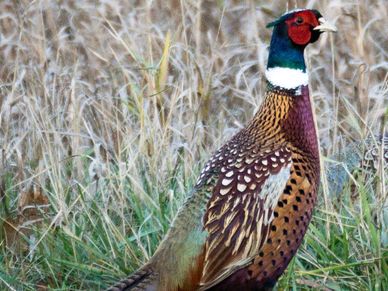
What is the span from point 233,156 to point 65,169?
1.26 m

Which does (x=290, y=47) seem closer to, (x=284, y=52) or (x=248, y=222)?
(x=284, y=52)

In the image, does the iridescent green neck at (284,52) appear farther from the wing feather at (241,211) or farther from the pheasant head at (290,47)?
the wing feather at (241,211)

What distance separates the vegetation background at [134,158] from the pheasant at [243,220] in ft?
0.83

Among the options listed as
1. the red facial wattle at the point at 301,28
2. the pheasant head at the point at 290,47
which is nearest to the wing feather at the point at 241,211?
the pheasant head at the point at 290,47

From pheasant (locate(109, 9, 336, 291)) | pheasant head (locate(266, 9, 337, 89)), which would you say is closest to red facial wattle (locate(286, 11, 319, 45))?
pheasant head (locate(266, 9, 337, 89))

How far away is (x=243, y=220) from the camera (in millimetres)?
3727

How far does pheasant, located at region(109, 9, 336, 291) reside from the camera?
3.69 meters

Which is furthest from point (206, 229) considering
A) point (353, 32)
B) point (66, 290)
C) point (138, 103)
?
point (353, 32)

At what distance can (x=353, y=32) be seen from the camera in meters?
6.16

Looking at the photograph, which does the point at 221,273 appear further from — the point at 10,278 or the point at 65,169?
the point at 65,169

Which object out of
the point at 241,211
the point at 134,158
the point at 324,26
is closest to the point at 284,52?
the point at 324,26

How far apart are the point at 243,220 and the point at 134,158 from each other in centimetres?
91

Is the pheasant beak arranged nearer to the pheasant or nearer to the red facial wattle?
the red facial wattle

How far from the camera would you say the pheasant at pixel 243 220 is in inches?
145
